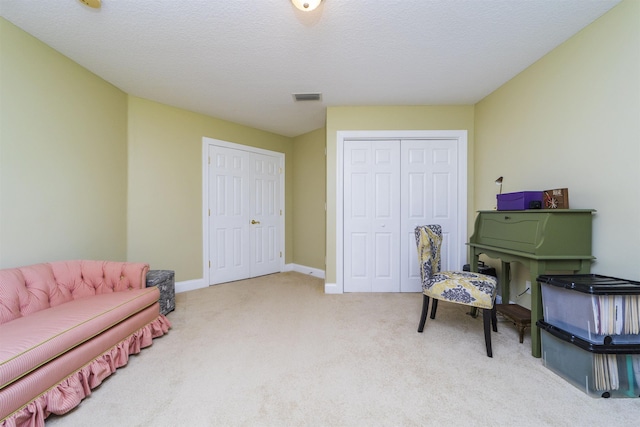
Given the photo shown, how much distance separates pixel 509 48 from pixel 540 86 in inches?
19.9

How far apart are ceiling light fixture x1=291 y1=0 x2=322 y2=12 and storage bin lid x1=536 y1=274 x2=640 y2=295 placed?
2393 millimetres

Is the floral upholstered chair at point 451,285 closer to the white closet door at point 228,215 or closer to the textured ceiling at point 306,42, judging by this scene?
the textured ceiling at point 306,42

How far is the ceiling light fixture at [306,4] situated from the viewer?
1640 mm

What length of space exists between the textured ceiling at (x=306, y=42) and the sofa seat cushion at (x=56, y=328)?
2.08 m

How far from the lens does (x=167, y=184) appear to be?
11.1 feet

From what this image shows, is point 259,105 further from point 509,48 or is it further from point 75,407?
point 75,407

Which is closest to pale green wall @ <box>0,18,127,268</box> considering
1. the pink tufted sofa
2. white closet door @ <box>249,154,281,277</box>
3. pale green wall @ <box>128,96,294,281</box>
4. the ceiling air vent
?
pale green wall @ <box>128,96,294,281</box>

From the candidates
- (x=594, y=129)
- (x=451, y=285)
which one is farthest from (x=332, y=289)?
(x=594, y=129)

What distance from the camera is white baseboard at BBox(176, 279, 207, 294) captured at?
3.46 metres

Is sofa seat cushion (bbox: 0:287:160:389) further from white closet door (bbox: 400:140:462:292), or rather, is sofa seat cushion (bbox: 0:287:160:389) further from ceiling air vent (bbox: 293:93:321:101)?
white closet door (bbox: 400:140:462:292)

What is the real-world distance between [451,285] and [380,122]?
224cm

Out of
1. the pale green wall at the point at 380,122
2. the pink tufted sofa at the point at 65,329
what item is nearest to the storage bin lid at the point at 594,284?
the pale green wall at the point at 380,122

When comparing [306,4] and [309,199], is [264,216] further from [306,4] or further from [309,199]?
[306,4]

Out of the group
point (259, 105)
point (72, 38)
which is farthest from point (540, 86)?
point (72, 38)
